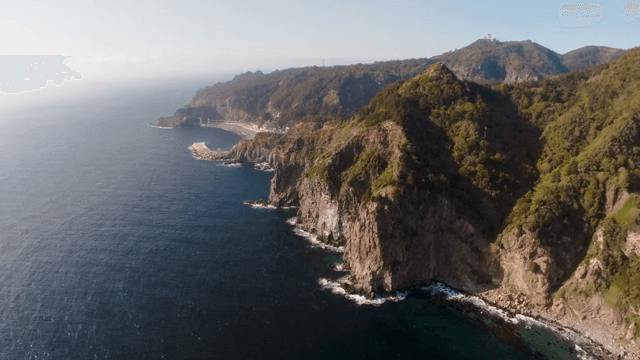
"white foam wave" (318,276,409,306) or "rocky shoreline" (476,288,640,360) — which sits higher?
"rocky shoreline" (476,288,640,360)

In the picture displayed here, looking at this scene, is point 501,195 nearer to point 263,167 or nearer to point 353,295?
point 353,295

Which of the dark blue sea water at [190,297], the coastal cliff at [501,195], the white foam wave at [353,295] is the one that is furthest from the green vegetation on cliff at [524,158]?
the dark blue sea water at [190,297]

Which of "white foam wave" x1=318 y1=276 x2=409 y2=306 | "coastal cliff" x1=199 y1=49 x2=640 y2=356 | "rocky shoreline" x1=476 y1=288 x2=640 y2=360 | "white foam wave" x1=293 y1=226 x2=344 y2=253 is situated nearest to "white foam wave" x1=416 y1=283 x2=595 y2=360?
"rocky shoreline" x1=476 y1=288 x2=640 y2=360

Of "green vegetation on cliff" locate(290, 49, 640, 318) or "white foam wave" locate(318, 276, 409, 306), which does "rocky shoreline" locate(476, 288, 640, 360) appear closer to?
"green vegetation on cliff" locate(290, 49, 640, 318)

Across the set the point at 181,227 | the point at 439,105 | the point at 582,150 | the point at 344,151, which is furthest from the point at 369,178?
the point at 181,227

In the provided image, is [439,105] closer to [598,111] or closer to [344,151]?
[344,151]
